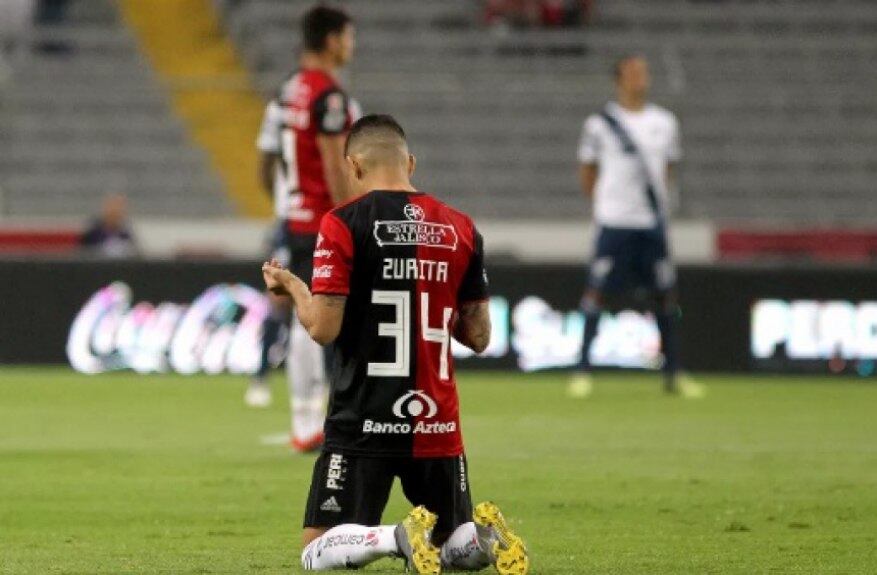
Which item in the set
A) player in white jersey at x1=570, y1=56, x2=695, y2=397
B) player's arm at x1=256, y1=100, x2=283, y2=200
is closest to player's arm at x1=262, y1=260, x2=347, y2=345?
player's arm at x1=256, y1=100, x2=283, y2=200

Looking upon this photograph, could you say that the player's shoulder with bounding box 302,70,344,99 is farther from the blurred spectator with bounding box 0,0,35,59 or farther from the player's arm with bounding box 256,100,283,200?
the blurred spectator with bounding box 0,0,35,59

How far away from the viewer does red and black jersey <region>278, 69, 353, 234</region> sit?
10633 millimetres

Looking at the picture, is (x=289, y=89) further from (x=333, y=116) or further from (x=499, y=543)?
(x=499, y=543)

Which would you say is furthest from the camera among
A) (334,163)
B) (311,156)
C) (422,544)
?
(311,156)

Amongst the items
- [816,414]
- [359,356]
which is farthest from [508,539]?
[816,414]

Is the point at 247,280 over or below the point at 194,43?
below

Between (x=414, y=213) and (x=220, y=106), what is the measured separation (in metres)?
17.1

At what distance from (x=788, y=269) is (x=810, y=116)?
603 cm

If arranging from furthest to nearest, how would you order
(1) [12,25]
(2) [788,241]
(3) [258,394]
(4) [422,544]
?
(1) [12,25] → (2) [788,241] → (3) [258,394] → (4) [422,544]

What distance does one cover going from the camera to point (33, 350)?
711 inches

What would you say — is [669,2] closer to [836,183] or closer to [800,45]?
[800,45]

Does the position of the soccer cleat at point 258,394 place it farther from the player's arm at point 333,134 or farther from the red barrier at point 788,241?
the red barrier at point 788,241

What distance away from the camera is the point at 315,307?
6.58 metres

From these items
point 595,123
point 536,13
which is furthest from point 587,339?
point 536,13
